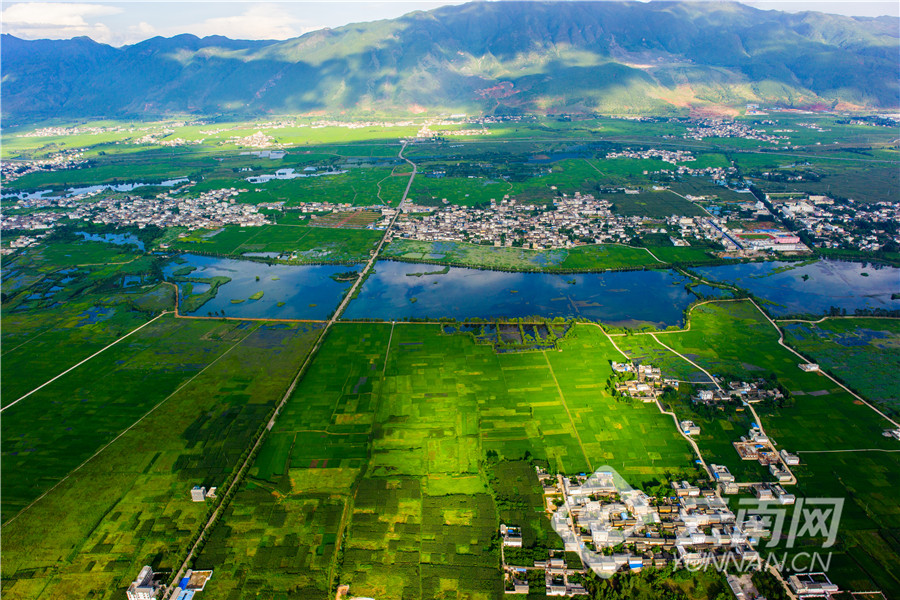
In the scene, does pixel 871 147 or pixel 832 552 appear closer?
pixel 832 552

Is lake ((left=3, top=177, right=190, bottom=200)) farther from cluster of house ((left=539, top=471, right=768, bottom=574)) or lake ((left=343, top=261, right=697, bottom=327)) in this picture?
cluster of house ((left=539, top=471, right=768, bottom=574))

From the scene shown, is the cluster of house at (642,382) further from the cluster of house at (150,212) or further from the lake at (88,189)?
the lake at (88,189)

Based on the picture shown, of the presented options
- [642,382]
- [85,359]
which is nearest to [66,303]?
[85,359]

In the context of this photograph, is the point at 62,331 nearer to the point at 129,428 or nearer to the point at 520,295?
the point at 129,428

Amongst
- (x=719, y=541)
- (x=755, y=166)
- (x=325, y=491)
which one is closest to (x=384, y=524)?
(x=325, y=491)

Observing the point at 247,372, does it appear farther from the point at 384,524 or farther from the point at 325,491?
the point at 384,524

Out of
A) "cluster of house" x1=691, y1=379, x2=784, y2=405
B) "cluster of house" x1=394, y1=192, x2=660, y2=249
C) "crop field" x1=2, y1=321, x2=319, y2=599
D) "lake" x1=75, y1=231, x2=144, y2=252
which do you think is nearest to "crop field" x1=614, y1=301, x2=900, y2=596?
"cluster of house" x1=691, y1=379, x2=784, y2=405
